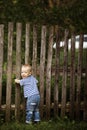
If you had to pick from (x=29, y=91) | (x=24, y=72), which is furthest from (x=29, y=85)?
(x=24, y=72)

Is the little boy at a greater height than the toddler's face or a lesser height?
lesser

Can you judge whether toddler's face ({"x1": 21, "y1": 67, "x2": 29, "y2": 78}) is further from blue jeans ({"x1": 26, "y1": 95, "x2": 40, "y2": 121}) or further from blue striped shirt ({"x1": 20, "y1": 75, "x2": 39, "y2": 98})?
blue jeans ({"x1": 26, "y1": 95, "x2": 40, "y2": 121})

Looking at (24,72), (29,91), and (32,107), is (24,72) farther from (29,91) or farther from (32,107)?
(32,107)

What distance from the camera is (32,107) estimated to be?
7.77 metres

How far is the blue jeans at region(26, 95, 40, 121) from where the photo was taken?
7.73 meters

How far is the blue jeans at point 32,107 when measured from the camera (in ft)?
25.4

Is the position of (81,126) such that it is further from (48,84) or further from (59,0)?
(59,0)

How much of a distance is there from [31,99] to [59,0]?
318 inches

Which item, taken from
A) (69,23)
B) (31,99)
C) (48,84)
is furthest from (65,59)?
(69,23)

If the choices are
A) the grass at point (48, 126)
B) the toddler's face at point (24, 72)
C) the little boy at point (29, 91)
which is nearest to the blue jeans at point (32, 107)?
the little boy at point (29, 91)

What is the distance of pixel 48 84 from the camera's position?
8.24 metres

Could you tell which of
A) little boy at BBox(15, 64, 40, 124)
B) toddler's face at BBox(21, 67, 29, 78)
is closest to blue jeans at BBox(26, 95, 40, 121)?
little boy at BBox(15, 64, 40, 124)

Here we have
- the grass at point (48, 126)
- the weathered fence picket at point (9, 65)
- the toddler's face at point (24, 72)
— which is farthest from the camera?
the weathered fence picket at point (9, 65)

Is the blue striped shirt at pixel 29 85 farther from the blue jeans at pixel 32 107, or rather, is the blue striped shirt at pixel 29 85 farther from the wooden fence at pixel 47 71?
the wooden fence at pixel 47 71
